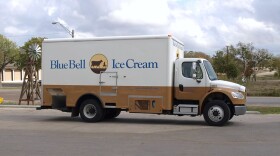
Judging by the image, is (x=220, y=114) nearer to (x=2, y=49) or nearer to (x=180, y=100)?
(x=180, y=100)

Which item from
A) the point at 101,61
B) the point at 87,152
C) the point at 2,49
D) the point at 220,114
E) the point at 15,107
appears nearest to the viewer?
the point at 87,152

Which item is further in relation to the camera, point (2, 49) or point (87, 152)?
point (2, 49)

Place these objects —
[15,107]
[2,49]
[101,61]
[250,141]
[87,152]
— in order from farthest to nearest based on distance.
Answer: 1. [2,49]
2. [15,107]
3. [101,61]
4. [250,141]
5. [87,152]

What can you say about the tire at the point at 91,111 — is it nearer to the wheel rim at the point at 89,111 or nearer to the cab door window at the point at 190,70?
the wheel rim at the point at 89,111

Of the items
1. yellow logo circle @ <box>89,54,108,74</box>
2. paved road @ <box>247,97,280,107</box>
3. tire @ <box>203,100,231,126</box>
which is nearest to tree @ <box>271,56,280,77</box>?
paved road @ <box>247,97,280,107</box>

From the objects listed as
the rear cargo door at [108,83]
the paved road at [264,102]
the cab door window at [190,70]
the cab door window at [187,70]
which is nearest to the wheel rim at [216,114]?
the cab door window at [190,70]

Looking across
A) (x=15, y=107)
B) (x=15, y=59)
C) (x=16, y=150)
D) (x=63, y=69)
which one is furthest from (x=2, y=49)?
(x=16, y=150)

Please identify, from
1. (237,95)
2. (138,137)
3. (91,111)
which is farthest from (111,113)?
(138,137)

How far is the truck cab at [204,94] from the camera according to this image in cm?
1456

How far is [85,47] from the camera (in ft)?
52.6

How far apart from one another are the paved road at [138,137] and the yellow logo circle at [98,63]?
1.97 metres

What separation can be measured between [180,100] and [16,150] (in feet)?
22.8

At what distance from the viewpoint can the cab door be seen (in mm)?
14953

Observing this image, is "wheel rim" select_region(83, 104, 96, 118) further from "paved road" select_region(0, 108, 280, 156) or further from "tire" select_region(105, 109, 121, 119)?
"tire" select_region(105, 109, 121, 119)
